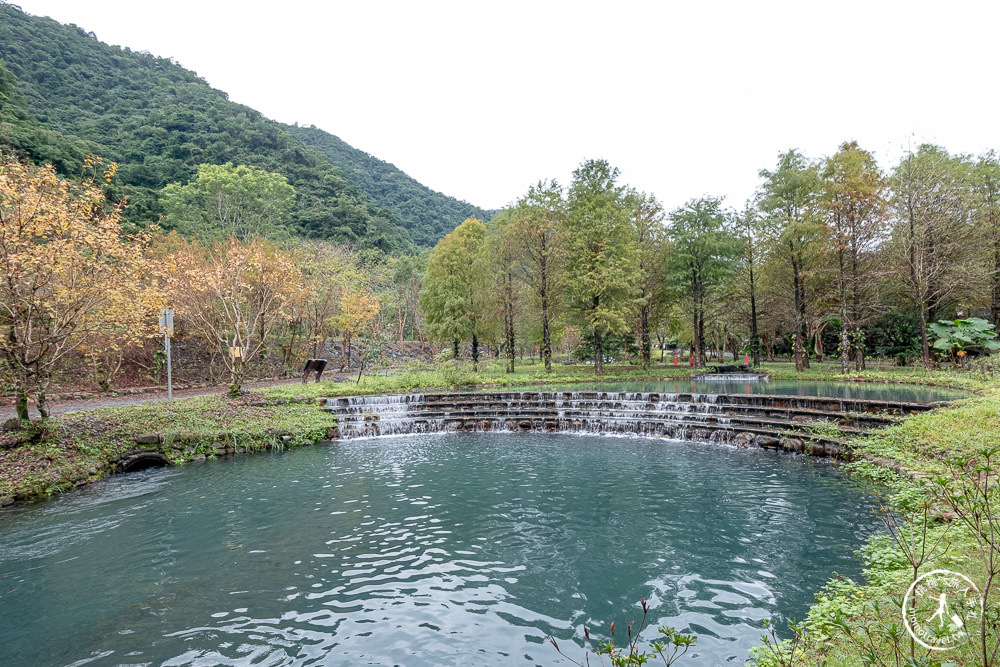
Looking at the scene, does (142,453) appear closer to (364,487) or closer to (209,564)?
(364,487)

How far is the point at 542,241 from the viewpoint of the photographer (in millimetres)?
27172

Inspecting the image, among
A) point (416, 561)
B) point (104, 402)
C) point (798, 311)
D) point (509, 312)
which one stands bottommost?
point (416, 561)

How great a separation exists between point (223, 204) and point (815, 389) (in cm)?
4313

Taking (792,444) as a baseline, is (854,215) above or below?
above

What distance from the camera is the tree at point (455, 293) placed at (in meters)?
29.8

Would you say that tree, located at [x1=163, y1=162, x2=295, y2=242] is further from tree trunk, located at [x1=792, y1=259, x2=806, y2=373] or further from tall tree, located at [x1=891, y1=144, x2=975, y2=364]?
tall tree, located at [x1=891, y1=144, x2=975, y2=364]

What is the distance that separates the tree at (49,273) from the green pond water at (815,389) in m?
15.4

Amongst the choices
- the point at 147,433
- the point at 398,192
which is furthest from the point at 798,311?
the point at 398,192

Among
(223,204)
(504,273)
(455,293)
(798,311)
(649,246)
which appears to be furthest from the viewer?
(223,204)

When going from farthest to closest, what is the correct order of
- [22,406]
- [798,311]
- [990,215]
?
[798,311] → [990,215] → [22,406]

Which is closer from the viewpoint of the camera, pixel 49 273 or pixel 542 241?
pixel 49 273

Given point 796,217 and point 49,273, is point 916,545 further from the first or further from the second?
point 796,217

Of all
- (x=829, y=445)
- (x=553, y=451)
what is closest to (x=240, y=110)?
(x=553, y=451)

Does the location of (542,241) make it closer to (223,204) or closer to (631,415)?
(631,415)
